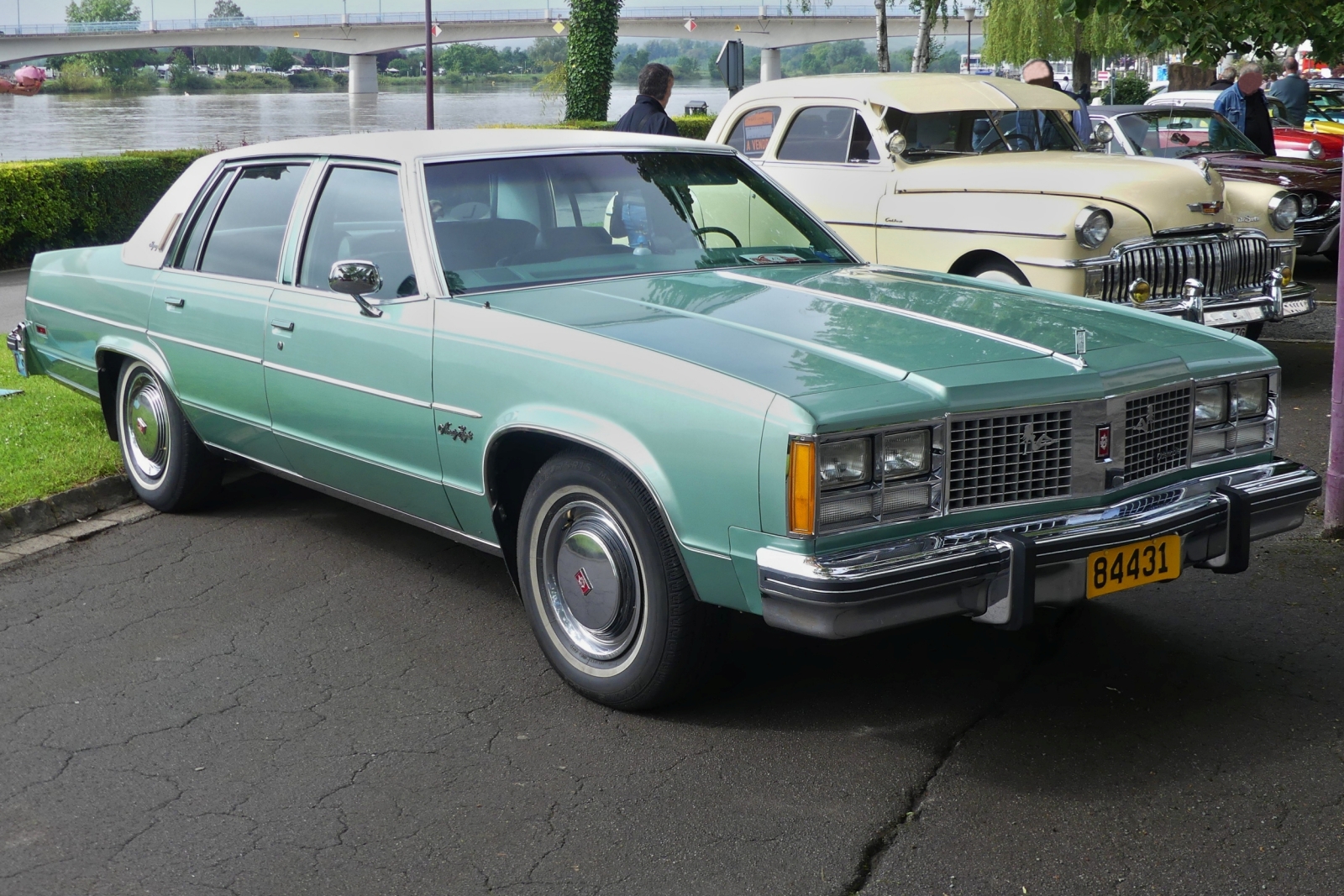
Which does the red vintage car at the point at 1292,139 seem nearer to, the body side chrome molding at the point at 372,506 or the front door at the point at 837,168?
the front door at the point at 837,168

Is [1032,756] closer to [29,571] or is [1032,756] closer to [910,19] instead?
[29,571]

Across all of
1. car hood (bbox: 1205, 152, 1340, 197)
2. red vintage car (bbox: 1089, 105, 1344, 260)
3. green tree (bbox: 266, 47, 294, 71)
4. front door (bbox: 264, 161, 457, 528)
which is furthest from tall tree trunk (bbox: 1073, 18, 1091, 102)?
green tree (bbox: 266, 47, 294, 71)

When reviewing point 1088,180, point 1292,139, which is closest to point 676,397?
point 1088,180

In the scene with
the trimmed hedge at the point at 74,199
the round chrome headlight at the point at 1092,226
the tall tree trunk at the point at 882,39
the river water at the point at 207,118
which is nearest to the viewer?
the round chrome headlight at the point at 1092,226

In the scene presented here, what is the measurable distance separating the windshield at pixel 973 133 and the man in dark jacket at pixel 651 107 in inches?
65.3

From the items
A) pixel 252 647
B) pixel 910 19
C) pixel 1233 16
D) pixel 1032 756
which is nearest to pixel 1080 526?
pixel 1032 756

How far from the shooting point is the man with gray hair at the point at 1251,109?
43.0 feet

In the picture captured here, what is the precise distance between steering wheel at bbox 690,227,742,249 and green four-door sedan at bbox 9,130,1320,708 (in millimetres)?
19

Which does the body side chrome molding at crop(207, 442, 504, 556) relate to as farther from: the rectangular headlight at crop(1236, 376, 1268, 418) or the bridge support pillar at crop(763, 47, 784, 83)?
the bridge support pillar at crop(763, 47, 784, 83)

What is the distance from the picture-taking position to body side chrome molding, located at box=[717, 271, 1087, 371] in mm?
3748

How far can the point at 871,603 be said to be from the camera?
3.31 m

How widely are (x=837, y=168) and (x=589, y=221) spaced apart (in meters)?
4.54

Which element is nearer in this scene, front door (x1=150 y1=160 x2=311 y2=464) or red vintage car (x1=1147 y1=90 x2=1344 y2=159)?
front door (x1=150 y1=160 x2=311 y2=464)

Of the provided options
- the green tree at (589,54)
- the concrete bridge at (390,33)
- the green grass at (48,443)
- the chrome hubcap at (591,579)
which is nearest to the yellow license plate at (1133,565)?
the chrome hubcap at (591,579)
